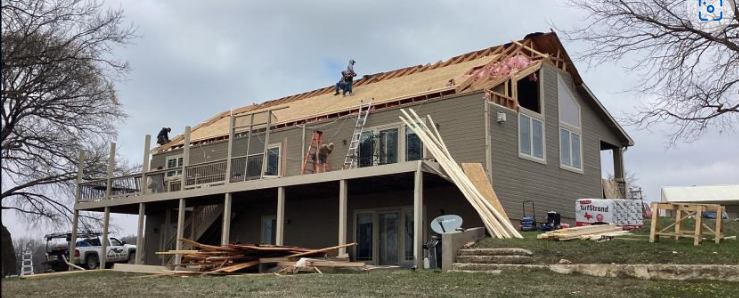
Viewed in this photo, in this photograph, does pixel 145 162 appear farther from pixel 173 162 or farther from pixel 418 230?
pixel 418 230

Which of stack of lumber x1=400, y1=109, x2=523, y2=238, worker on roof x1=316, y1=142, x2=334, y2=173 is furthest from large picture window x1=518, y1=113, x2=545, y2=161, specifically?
worker on roof x1=316, y1=142, x2=334, y2=173

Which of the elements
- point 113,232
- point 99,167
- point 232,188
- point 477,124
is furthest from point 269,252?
point 113,232

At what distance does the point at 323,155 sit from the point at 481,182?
5658mm

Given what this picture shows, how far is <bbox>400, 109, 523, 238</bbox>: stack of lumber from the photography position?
14448 mm

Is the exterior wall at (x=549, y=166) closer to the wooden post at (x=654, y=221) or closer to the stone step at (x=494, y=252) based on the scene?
the stone step at (x=494, y=252)

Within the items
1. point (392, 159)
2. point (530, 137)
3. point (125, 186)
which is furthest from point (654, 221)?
point (125, 186)

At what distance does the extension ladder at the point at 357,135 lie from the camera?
737 inches

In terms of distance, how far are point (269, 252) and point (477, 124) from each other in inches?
253

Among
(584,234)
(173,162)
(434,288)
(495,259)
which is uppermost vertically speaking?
(173,162)

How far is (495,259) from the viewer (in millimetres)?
12289

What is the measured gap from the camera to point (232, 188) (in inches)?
749

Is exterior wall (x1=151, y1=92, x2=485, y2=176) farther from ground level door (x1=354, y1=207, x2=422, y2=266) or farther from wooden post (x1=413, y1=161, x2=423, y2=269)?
wooden post (x1=413, y1=161, x2=423, y2=269)

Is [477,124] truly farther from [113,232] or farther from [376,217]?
[113,232]

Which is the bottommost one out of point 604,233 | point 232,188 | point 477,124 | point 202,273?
point 202,273
